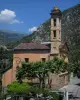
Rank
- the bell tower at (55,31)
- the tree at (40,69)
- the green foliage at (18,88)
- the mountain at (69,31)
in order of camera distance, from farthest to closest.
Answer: the mountain at (69,31)
the bell tower at (55,31)
the tree at (40,69)
the green foliage at (18,88)

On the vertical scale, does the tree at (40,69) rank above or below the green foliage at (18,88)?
above

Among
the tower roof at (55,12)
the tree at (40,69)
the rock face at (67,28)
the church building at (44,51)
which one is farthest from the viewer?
the rock face at (67,28)

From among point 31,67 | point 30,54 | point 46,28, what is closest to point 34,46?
point 30,54

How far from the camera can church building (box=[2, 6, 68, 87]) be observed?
4646 cm

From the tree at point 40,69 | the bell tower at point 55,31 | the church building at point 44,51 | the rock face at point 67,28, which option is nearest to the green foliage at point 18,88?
the tree at point 40,69

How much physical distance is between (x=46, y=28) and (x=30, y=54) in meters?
95.5

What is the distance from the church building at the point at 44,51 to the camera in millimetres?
46456

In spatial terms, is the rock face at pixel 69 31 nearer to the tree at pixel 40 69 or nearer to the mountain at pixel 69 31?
the mountain at pixel 69 31

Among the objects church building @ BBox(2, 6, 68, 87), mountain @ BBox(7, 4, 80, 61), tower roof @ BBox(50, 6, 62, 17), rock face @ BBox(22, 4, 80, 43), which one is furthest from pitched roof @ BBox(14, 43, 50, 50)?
rock face @ BBox(22, 4, 80, 43)

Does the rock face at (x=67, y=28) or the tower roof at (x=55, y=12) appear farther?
the rock face at (x=67, y=28)

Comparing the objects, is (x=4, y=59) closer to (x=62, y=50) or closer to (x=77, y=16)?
(x=62, y=50)

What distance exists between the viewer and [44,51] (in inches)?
1834

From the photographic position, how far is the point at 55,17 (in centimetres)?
4762

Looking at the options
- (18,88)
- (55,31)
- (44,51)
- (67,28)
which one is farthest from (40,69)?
(67,28)
